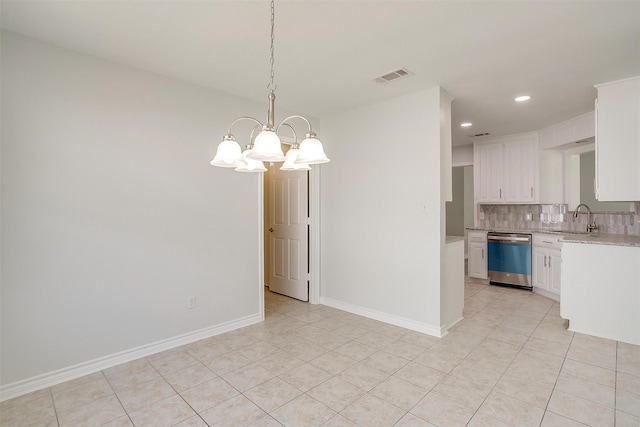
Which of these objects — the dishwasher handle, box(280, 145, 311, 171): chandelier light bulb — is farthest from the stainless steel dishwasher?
box(280, 145, 311, 171): chandelier light bulb

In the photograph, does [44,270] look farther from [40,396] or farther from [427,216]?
[427,216]

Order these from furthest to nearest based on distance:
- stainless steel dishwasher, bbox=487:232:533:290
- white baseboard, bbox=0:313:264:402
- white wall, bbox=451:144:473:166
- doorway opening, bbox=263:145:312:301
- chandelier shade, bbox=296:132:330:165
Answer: white wall, bbox=451:144:473:166
stainless steel dishwasher, bbox=487:232:533:290
doorway opening, bbox=263:145:312:301
white baseboard, bbox=0:313:264:402
chandelier shade, bbox=296:132:330:165

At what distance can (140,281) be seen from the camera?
9.37 ft

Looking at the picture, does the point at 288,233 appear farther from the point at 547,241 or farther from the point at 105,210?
the point at 547,241

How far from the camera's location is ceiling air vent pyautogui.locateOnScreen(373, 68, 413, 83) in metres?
2.90

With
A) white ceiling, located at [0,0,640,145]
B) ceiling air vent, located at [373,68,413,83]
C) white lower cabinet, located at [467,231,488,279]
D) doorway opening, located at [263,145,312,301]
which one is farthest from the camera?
white lower cabinet, located at [467,231,488,279]

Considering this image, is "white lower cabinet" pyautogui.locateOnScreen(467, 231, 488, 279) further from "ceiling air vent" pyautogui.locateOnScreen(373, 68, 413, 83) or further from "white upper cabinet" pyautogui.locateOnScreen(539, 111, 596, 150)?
"ceiling air vent" pyautogui.locateOnScreen(373, 68, 413, 83)

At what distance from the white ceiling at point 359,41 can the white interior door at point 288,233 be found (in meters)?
1.58

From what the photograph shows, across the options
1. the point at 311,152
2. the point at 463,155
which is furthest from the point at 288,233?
the point at 463,155

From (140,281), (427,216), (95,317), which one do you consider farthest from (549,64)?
(95,317)

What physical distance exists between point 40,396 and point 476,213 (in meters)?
6.37

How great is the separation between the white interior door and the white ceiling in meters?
1.58

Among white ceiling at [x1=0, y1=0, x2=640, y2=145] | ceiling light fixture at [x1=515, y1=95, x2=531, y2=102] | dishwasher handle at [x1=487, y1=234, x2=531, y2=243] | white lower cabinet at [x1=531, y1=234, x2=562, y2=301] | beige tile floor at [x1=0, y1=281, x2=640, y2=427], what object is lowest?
beige tile floor at [x1=0, y1=281, x2=640, y2=427]

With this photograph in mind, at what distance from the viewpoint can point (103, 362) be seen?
8.67 ft
